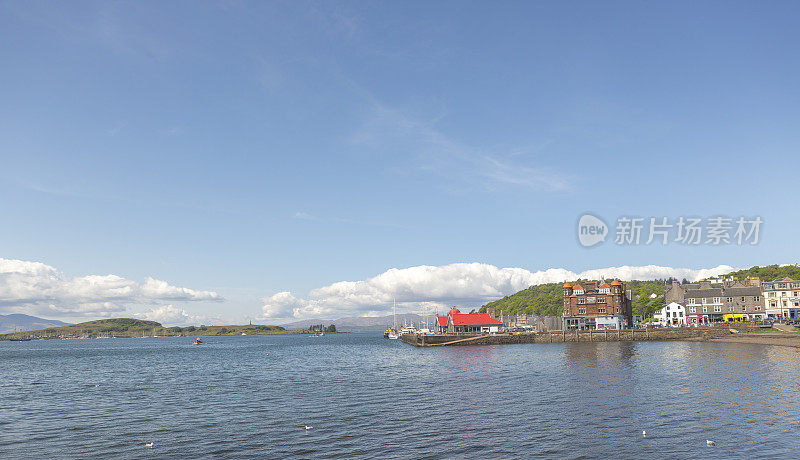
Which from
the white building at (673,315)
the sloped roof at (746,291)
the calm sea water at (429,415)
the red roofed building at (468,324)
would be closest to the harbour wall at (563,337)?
Result: the red roofed building at (468,324)

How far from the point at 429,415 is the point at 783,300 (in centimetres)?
17001

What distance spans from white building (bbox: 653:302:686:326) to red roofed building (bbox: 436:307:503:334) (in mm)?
64437

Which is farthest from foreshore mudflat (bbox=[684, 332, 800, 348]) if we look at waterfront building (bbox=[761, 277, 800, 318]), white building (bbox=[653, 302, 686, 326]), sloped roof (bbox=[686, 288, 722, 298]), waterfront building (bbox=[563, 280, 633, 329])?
waterfront building (bbox=[761, 277, 800, 318])

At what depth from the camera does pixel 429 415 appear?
1694 inches

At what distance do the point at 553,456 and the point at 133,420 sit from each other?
3444cm

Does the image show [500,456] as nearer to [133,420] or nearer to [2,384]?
[133,420]

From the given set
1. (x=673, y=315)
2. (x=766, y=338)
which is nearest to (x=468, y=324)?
(x=673, y=315)

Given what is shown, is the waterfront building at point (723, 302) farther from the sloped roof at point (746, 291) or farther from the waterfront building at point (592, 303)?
the waterfront building at point (592, 303)

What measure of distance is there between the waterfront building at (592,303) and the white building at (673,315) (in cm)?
1823

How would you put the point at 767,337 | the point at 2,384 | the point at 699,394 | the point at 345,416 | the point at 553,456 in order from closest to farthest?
the point at 553,456 → the point at 345,416 → the point at 699,394 → the point at 2,384 → the point at 767,337

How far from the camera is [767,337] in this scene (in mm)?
118375

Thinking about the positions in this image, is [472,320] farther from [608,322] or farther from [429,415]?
[429,415]

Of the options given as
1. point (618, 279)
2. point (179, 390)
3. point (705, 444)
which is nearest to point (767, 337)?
point (618, 279)

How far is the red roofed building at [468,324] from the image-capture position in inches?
6654
